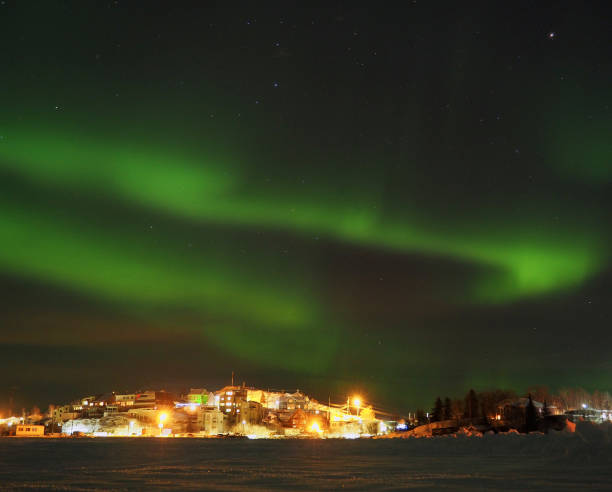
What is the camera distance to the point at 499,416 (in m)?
194

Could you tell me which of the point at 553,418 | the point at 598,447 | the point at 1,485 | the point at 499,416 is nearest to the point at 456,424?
the point at 499,416

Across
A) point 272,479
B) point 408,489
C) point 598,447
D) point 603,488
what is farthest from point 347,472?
point 598,447

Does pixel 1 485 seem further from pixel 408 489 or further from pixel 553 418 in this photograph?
pixel 553 418

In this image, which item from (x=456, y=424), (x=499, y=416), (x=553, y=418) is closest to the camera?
(x=553, y=418)

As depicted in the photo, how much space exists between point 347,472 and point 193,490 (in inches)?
443

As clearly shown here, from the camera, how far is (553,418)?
459 feet

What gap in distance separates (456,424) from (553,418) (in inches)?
1680

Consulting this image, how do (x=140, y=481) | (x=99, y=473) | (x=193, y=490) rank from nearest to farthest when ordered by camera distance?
(x=193, y=490) < (x=140, y=481) < (x=99, y=473)

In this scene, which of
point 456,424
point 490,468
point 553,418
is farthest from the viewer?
point 456,424

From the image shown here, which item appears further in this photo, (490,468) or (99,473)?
(490,468)

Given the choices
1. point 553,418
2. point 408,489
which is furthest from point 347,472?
point 553,418

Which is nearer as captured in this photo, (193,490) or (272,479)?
(193,490)

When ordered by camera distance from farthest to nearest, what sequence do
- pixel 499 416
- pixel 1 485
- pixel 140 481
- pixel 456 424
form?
pixel 499 416, pixel 456 424, pixel 140 481, pixel 1 485

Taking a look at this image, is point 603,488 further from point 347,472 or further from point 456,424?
point 456,424
